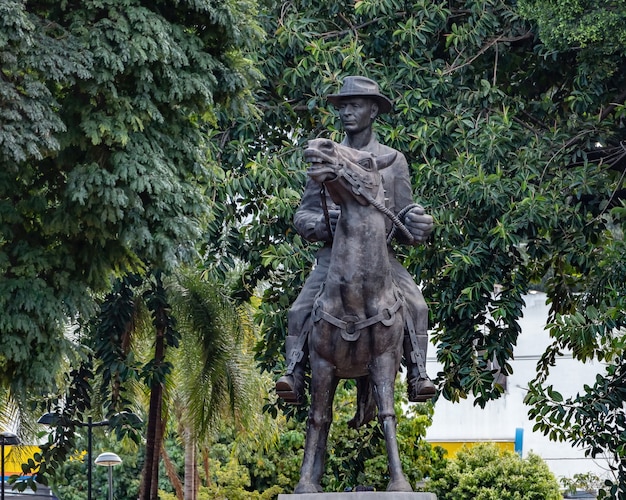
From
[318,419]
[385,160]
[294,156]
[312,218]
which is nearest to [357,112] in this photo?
[385,160]

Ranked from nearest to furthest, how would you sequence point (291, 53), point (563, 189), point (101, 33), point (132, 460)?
point (101, 33) < point (563, 189) < point (291, 53) < point (132, 460)

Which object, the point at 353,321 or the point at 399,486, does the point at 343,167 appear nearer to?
the point at 353,321

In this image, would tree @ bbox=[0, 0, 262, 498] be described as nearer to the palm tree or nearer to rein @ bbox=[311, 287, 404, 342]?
rein @ bbox=[311, 287, 404, 342]

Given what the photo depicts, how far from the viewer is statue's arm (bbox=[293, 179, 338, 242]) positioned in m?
11.6

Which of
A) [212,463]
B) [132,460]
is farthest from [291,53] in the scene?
[132,460]

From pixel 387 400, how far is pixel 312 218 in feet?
5.03

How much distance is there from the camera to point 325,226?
1156 cm

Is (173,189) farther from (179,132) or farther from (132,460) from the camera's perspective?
(132,460)

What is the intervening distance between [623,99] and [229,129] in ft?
16.3

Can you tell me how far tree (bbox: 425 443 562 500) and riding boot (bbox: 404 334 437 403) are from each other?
13272 mm

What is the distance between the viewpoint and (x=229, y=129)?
771 inches

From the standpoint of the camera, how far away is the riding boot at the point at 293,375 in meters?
11.3

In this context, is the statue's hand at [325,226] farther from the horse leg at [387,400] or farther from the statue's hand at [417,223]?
the horse leg at [387,400]

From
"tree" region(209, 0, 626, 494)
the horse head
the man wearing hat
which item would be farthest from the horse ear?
"tree" region(209, 0, 626, 494)
